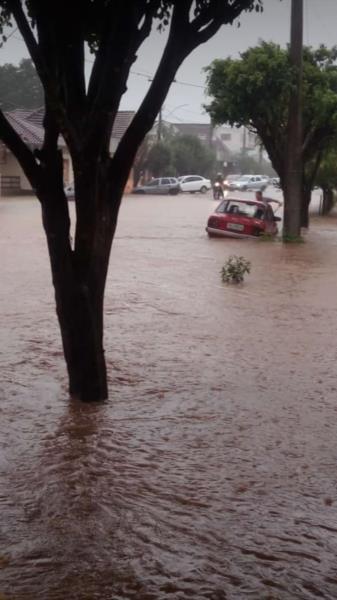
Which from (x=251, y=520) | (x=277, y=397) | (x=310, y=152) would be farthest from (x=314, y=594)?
(x=310, y=152)

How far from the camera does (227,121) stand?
2233cm

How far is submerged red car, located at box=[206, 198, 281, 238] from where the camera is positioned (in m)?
22.1

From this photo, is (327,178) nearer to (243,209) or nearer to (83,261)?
(243,209)

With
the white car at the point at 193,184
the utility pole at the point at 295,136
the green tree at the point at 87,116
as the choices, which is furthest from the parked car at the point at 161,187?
the green tree at the point at 87,116

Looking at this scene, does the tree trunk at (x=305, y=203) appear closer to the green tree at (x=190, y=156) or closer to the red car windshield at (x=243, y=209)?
the red car windshield at (x=243, y=209)

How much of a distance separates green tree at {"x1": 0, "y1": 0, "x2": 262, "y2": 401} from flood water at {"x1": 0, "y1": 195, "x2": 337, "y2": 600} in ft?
3.11

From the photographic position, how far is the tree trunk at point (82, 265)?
5984mm

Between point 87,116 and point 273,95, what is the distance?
1640 centimetres

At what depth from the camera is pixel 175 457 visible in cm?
549

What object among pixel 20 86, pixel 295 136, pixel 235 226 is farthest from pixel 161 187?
pixel 295 136

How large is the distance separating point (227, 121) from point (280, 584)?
780 inches

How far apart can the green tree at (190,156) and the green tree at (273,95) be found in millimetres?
37840

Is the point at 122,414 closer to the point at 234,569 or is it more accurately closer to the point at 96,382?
the point at 96,382

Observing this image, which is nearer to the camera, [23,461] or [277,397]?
[23,461]
